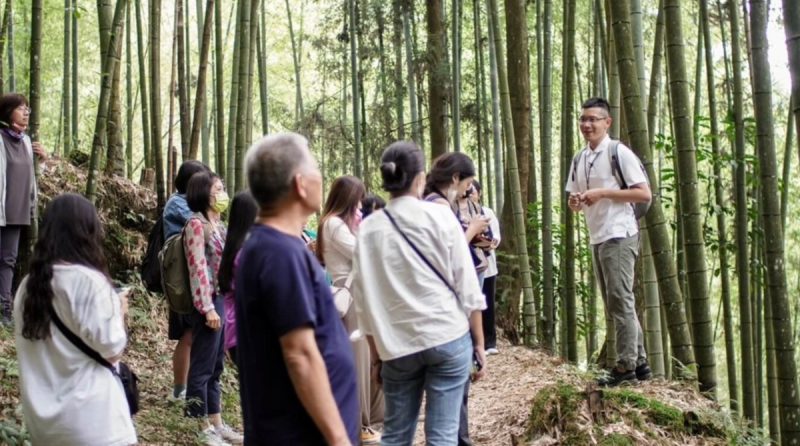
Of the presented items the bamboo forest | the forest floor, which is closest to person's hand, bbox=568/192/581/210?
the bamboo forest

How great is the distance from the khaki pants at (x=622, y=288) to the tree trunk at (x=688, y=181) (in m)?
0.44

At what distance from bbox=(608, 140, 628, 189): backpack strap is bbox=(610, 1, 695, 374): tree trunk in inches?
5.2

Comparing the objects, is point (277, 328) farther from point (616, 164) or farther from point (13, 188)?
point (13, 188)

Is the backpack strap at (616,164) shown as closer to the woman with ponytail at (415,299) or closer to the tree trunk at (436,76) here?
the woman with ponytail at (415,299)

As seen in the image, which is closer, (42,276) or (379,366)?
(42,276)

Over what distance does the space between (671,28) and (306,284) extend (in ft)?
9.28

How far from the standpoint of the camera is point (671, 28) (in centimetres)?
417

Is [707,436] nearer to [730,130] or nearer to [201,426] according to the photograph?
[201,426]

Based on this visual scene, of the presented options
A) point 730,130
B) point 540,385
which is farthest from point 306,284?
point 730,130

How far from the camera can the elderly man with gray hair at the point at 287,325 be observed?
2.01m

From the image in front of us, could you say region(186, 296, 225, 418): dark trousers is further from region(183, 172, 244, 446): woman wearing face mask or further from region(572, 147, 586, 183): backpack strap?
region(572, 147, 586, 183): backpack strap

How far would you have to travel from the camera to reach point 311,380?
6.57 ft

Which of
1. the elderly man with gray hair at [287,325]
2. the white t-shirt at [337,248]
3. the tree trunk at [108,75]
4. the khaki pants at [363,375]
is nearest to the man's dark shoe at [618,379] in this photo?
Result: the khaki pants at [363,375]

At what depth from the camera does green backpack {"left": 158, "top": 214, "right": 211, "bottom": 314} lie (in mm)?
4258
